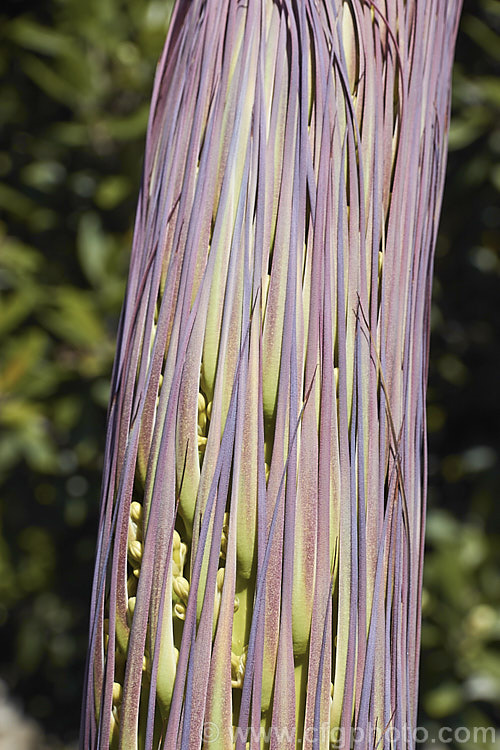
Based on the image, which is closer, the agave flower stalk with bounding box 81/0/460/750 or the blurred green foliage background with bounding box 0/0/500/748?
the agave flower stalk with bounding box 81/0/460/750

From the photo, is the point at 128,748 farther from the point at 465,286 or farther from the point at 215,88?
the point at 465,286

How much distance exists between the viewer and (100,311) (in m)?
1.09

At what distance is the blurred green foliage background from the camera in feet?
3.43

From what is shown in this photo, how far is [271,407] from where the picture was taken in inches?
12.9

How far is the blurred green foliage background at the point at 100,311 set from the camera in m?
1.04

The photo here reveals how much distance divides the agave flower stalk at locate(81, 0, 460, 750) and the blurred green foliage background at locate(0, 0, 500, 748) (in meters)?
0.72

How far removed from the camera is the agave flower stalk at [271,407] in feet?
1.02

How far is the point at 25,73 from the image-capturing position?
1.16 m

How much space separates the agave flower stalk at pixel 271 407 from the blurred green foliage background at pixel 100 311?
716 millimetres

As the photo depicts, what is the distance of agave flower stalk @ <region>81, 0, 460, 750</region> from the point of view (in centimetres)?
31

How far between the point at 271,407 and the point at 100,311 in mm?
807

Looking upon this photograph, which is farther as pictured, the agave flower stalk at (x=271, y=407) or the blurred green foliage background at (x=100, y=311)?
the blurred green foliage background at (x=100, y=311)

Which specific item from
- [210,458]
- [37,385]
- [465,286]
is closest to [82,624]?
[37,385]

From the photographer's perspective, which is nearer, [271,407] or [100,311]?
[271,407]
